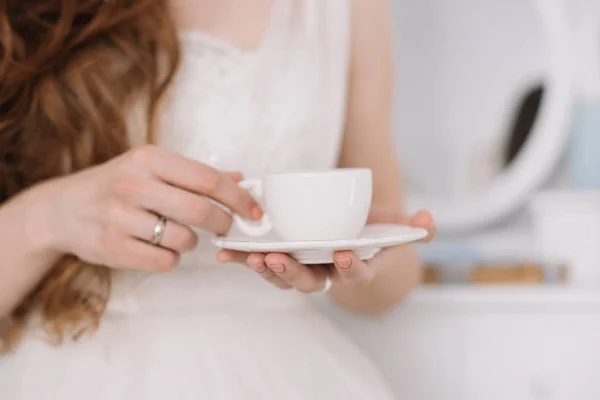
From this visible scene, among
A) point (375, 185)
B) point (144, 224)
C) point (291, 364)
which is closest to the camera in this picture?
point (144, 224)

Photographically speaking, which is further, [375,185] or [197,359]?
[375,185]

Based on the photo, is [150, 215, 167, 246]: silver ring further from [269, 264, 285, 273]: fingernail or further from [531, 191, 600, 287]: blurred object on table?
[531, 191, 600, 287]: blurred object on table

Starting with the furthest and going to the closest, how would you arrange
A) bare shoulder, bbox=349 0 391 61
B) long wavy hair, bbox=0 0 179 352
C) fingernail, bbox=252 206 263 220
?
bare shoulder, bbox=349 0 391 61 < long wavy hair, bbox=0 0 179 352 < fingernail, bbox=252 206 263 220

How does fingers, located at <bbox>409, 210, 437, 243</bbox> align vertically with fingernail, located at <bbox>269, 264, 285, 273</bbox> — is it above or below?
above

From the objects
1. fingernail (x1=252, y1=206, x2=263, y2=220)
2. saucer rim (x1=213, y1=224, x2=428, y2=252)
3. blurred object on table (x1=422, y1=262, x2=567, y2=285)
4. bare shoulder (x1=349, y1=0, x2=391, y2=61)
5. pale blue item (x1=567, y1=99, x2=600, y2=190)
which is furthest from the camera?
pale blue item (x1=567, y1=99, x2=600, y2=190)

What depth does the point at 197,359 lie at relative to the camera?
0.57 m

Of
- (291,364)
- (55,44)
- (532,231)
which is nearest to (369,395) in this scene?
(291,364)

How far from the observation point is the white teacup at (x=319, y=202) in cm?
45

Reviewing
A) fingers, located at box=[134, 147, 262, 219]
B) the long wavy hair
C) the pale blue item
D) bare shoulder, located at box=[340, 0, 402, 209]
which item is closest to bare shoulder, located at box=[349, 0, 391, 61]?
bare shoulder, located at box=[340, 0, 402, 209]

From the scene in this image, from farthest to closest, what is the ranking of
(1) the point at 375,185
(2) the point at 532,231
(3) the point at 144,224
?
(2) the point at 532,231 < (1) the point at 375,185 < (3) the point at 144,224

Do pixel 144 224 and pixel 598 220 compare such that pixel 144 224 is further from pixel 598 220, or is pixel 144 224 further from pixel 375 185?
pixel 598 220

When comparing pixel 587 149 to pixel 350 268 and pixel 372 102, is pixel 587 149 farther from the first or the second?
pixel 350 268

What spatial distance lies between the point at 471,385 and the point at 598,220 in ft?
1.03

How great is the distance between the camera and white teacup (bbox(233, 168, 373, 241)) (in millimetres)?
455
